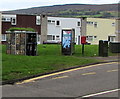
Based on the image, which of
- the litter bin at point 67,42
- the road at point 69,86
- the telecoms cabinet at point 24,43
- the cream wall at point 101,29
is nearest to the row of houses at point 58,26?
the cream wall at point 101,29

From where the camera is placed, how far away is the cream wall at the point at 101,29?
6168 cm

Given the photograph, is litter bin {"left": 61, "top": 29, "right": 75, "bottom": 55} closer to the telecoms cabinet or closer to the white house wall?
the telecoms cabinet

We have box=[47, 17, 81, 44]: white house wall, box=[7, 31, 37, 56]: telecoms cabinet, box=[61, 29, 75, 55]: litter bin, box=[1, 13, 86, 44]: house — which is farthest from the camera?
box=[47, 17, 81, 44]: white house wall

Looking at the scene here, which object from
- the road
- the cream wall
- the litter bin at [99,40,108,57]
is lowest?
the road

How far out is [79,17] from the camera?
5875 centimetres

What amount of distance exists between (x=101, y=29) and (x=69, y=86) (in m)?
54.2

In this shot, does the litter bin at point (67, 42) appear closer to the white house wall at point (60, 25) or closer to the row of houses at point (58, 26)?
the row of houses at point (58, 26)

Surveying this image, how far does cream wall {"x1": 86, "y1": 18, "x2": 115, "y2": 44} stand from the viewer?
202ft

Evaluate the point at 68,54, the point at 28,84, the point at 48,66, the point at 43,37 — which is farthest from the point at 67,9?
the point at 28,84

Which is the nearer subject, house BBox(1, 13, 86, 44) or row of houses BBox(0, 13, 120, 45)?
house BBox(1, 13, 86, 44)

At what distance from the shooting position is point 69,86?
10.0 m

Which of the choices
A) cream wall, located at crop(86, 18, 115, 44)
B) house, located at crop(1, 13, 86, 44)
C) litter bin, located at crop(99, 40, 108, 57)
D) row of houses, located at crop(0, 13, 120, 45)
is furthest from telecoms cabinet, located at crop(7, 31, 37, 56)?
cream wall, located at crop(86, 18, 115, 44)

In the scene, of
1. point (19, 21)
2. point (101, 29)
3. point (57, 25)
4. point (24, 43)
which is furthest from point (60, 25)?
point (24, 43)

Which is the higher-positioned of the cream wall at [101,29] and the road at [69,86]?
the cream wall at [101,29]
